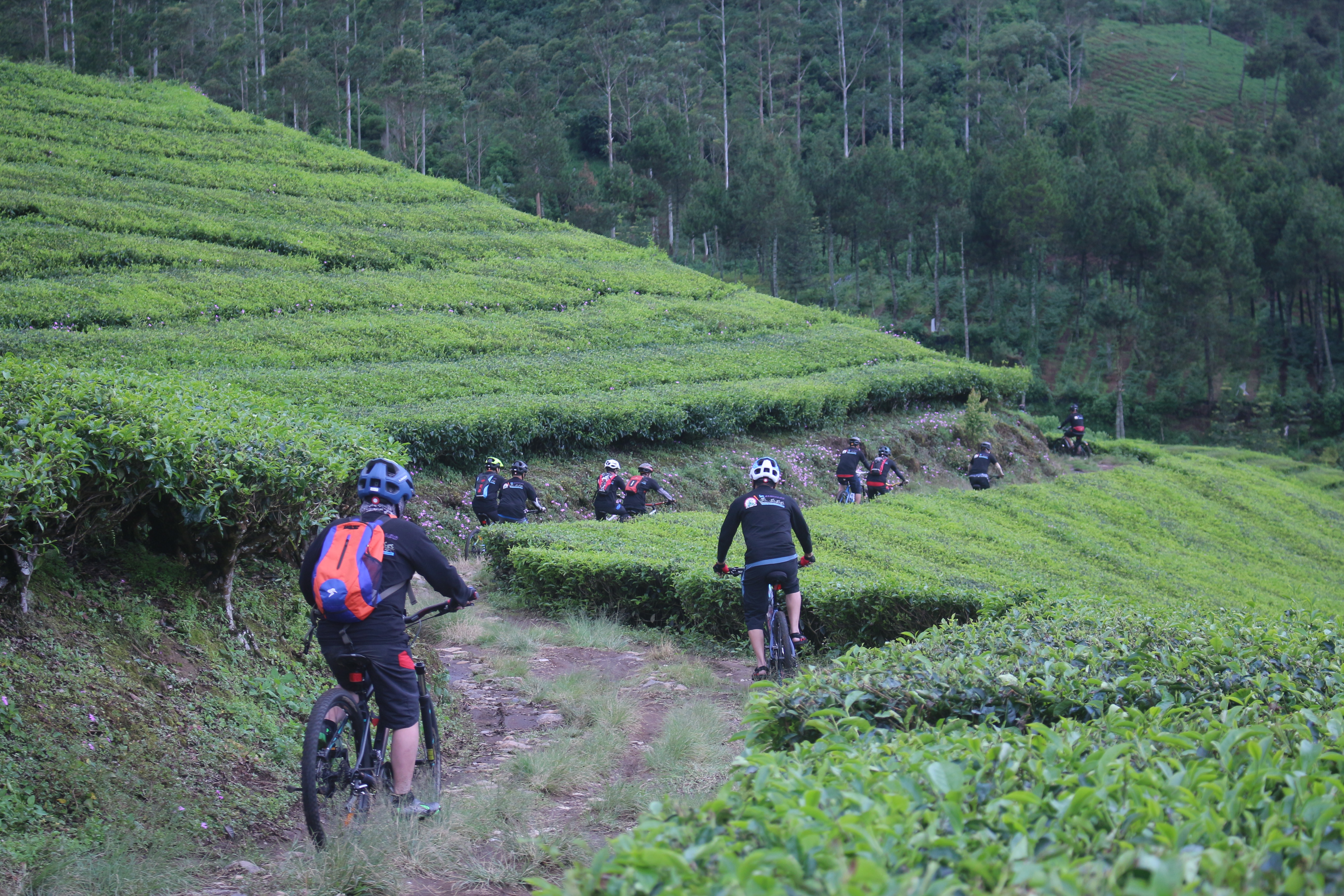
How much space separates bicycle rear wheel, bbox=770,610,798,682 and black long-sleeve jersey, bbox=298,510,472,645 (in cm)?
374

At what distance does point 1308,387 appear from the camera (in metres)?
42.2

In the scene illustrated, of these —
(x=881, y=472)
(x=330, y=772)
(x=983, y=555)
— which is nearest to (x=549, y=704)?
(x=330, y=772)

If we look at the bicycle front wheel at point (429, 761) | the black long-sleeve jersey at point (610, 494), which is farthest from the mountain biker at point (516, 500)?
the bicycle front wheel at point (429, 761)

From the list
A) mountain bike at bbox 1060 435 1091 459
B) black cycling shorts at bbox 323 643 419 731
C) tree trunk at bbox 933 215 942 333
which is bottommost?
mountain bike at bbox 1060 435 1091 459

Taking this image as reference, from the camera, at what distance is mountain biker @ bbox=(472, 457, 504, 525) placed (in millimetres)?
13992

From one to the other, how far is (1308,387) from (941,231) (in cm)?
1757

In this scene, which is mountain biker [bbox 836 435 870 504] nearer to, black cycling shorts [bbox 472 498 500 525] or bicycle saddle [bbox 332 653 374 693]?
black cycling shorts [bbox 472 498 500 525]

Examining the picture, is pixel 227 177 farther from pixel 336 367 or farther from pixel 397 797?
pixel 397 797

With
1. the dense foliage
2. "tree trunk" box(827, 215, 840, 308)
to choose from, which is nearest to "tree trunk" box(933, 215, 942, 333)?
the dense foliage

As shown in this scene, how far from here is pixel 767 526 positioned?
7785 millimetres

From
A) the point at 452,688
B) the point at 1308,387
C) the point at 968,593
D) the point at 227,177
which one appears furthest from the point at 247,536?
the point at 1308,387

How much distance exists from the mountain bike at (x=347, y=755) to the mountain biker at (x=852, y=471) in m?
14.4

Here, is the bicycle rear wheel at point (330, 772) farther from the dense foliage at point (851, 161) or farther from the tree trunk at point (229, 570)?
the dense foliage at point (851, 161)

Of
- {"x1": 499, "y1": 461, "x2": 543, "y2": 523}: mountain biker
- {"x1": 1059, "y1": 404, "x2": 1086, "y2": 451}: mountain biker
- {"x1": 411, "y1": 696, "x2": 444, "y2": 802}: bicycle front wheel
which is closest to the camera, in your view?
{"x1": 411, "y1": 696, "x2": 444, "y2": 802}: bicycle front wheel
